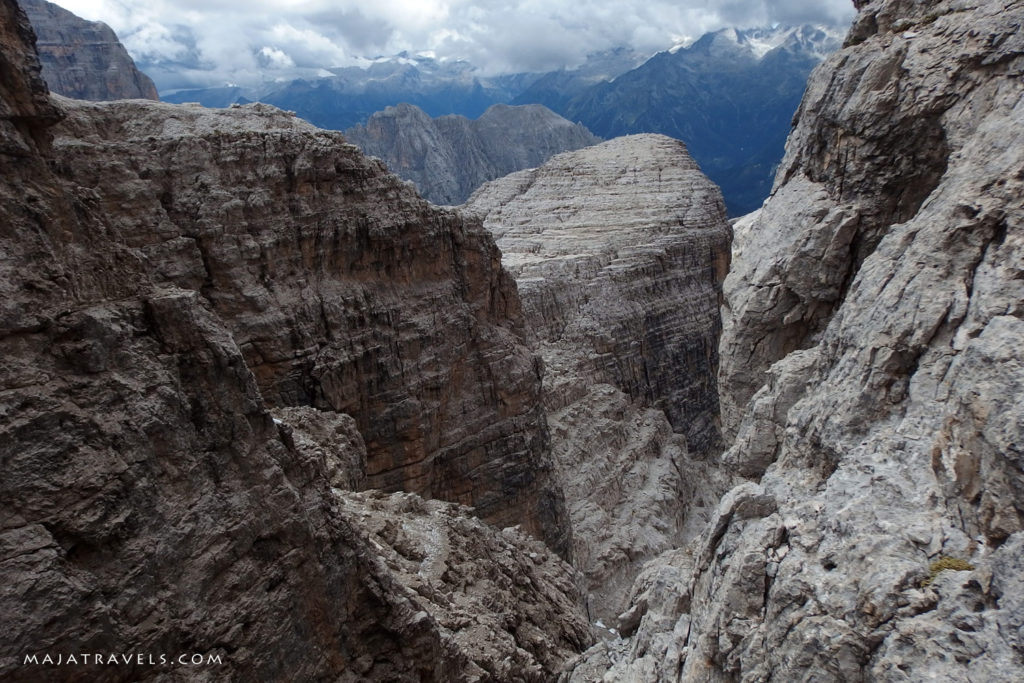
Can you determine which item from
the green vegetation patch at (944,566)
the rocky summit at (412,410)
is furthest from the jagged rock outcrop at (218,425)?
the green vegetation patch at (944,566)

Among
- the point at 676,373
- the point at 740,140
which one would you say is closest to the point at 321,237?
the point at 676,373

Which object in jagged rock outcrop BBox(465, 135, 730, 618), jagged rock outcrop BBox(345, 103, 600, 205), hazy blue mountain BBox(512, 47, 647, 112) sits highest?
hazy blue mountain BBox(512, 47, 647, 112)

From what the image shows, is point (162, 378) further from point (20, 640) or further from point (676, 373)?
point (676, 373)

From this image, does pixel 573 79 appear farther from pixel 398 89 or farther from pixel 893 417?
pixel 893 417

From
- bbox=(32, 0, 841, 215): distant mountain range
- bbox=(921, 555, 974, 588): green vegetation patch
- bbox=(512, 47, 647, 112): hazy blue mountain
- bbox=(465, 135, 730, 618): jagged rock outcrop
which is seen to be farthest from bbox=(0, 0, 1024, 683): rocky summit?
bbox=(512, 47, 647, 112): hazy blue mountain

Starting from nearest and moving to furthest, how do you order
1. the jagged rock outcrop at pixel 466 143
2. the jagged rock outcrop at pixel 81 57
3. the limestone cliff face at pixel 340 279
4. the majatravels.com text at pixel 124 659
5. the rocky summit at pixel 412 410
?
the rocky summit at pixel 412 410
the majatravels.com text at pixel 124 659
the limestone cliff face at pixel 340 279
the jagged rock outcrop at pixel 81 57
the jagged rock outcrop at pixel 466 143

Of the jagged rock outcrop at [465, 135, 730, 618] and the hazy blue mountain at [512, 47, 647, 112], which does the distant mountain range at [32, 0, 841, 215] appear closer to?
the hazy blue mountain at [512, 47, 647, 112]

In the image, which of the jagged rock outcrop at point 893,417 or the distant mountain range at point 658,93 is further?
the distant mountain range at point 658,93

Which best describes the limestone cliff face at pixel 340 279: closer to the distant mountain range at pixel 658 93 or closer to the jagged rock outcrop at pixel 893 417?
the jagged rock outcrop at pixel 893 417
